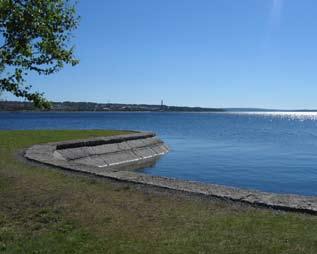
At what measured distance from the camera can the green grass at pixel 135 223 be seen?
309 inches

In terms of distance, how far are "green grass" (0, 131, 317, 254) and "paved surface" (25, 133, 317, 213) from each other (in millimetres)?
746

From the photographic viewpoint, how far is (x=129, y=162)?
32.2 metres

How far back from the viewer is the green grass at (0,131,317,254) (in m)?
7.86

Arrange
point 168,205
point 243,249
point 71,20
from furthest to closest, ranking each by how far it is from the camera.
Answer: point 168,205
point 71,20
point 243,249

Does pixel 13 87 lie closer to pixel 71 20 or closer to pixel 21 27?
pixel 21 27

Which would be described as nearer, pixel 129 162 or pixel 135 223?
pixel 135 223

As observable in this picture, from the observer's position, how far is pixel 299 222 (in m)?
9.49

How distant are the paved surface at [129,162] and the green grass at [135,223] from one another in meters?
0.75

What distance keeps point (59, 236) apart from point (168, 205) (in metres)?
3.34

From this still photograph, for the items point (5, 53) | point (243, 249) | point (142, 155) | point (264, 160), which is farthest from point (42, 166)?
point (264, 160)

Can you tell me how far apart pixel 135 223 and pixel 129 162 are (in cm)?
2287

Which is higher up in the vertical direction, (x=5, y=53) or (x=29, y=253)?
(x=5, y=53)

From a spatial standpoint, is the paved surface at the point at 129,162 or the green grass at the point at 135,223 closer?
the green grass at the point at 135,223

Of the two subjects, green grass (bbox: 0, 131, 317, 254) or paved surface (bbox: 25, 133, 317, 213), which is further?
paved surface (bbox: 25, 133, 317, 213)
